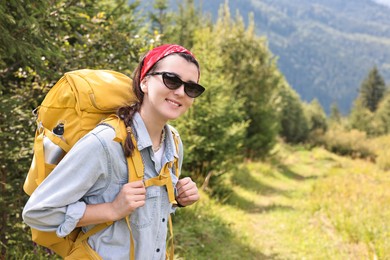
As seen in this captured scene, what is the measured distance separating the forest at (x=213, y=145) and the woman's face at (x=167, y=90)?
1667mm

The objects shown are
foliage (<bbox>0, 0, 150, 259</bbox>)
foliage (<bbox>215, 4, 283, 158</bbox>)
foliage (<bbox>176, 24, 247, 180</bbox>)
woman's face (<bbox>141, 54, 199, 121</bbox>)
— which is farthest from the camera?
foliage (<bbox>215, 4, 283, 158</bbox>)

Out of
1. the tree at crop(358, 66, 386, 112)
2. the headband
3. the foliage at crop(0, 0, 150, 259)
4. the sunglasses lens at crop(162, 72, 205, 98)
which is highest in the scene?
the headband

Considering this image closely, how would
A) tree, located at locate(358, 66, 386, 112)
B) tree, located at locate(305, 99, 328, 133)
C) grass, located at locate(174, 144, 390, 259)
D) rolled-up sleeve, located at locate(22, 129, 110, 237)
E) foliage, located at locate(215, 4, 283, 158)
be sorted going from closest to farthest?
rolled-up sleeve, located at locate(22, 129, 110, 237) < grass, located at locate(174, 144, 390, 259) < foliage, located at locate(215, 4, 283, 158) < tree, located at locate(305, 99, 328, 133) < tree, located at locate(358, 66, 386, 112)

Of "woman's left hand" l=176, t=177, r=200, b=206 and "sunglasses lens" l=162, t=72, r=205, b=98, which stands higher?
"sunglasses lens" l=162, t=72, r=205, b=98

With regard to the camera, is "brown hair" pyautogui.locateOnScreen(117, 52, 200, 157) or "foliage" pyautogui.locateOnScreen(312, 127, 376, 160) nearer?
"brown hair" pyautogui.locateOnScreen(117, 52, 200, 157)

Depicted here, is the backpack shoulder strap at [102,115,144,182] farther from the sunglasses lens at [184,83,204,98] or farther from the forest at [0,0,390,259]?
the forest at [0,0,390,259]

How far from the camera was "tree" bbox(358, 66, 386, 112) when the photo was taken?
64312mm

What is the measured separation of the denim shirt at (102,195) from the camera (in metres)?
1.77

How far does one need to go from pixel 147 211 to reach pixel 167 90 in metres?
0.65

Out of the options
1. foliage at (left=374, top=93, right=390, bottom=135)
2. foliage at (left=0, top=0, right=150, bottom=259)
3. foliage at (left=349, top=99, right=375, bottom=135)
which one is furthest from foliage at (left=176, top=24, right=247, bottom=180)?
foliage at (left=349, top=99, right=375, bottom=135)

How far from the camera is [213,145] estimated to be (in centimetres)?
970

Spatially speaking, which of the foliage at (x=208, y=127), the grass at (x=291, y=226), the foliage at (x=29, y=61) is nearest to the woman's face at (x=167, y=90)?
the foliage at (x=29, y=61)

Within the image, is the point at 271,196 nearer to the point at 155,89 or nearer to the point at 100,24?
the point at 100,24

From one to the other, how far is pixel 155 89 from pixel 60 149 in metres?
0.57
